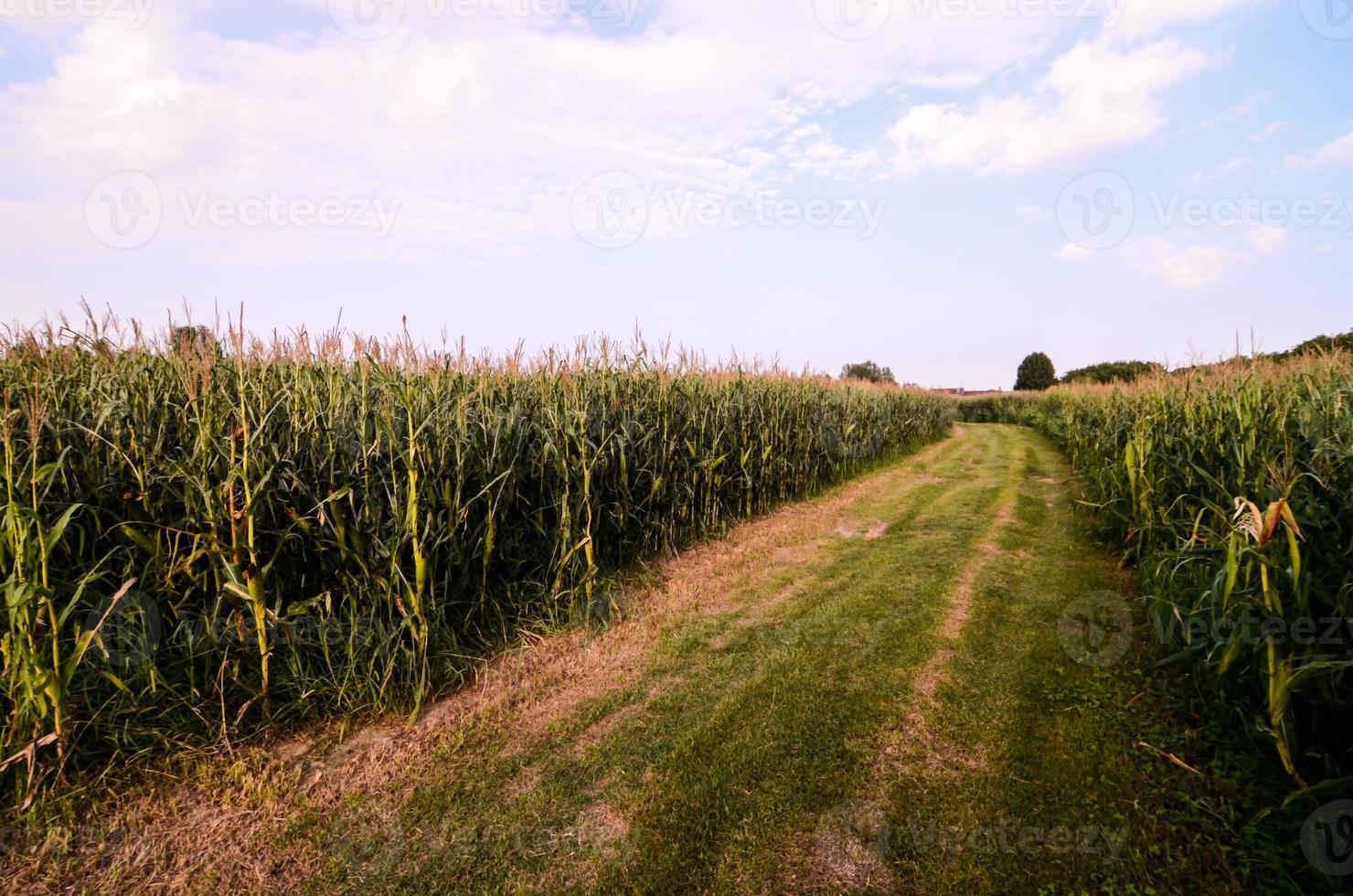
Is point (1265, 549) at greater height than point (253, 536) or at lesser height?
lesser

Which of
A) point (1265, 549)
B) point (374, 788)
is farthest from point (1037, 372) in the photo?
point (374, 788)

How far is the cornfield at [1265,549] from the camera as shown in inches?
105

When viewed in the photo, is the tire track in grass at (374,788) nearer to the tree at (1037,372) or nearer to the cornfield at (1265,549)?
the cornfield at (1265,549)

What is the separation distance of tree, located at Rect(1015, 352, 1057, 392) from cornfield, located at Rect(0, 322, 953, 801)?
57668 millimetres

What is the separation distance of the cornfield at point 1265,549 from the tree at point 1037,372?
172 feet

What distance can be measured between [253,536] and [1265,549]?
17.4 feet

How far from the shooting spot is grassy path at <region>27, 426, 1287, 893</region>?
255 cm

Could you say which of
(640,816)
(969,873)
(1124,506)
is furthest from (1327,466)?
(1124,506)

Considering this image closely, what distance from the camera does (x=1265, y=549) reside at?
303cm

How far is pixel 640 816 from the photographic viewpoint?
2.87 meters

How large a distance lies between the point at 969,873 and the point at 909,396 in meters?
19.0

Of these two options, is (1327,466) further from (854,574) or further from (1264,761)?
(854,574)

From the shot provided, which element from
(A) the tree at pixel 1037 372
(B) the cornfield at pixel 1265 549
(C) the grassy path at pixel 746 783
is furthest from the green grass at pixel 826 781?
(A) the tree at pixel 1037 372

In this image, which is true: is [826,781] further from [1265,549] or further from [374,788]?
[1265,549]
